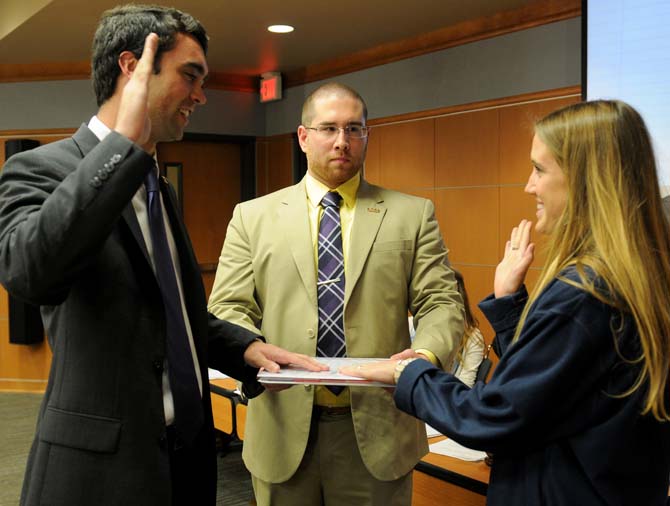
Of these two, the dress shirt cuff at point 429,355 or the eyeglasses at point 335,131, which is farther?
the eyeglasses at point 335,131

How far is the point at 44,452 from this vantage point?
124 centimetres

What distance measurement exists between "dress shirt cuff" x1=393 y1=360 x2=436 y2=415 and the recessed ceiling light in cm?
444

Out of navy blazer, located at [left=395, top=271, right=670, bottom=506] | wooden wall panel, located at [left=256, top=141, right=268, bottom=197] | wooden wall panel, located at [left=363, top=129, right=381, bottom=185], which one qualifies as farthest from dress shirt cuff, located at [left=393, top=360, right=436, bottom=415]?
wooden wall panel, located at [left=256, top=141, right=268, bottom=197]

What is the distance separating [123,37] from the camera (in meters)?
1.39

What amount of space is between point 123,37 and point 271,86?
5917 mm

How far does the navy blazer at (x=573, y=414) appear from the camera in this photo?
122 cm

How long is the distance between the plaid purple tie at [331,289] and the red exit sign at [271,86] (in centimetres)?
527

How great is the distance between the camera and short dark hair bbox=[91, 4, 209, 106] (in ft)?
4.58

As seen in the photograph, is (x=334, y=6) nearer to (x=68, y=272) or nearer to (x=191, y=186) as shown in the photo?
(x=191, y=186)

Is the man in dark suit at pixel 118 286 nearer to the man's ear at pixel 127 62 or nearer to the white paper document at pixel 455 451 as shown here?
the man's ear at pixel 127 62

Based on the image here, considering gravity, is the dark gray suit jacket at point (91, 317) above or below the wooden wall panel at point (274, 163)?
below

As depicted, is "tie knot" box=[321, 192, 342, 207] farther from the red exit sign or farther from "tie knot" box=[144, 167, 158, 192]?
the red exit sign

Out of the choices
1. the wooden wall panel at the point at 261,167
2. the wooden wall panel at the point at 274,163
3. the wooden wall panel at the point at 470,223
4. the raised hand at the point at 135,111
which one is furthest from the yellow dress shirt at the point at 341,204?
the wooden wall panel at the point at 261,167

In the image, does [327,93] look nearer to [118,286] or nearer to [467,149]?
[118,286]
